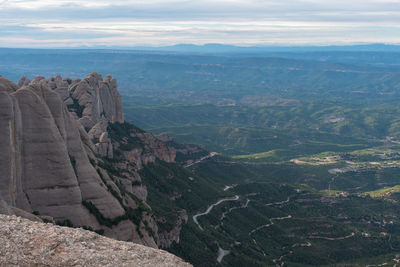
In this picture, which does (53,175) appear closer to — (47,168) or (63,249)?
(47,168)

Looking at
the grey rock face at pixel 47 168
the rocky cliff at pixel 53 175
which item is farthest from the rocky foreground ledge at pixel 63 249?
the grey rock face at pixel 47 168

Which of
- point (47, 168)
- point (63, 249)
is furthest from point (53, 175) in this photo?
point (63, 249)

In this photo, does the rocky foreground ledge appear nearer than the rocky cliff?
Yes

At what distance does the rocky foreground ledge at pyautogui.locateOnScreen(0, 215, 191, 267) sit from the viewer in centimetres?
2533

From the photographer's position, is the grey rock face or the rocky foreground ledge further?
the grey rock face

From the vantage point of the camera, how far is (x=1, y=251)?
25.5 meters

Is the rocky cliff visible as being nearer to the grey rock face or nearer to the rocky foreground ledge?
the grey rock face

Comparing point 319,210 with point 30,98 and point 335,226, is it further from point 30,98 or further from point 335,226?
point 30,98

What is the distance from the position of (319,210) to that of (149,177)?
64.7 m

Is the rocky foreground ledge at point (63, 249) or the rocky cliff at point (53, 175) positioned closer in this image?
the rocky foreground ledge at point (63, 249)

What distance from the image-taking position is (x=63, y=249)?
2583 cm

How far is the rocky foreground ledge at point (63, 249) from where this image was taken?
25328 mm

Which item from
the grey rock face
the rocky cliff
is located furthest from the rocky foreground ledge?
the grey rock face

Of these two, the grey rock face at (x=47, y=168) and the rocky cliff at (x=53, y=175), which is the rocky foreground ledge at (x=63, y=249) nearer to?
the rocky cliff at (x=53, y=175)
